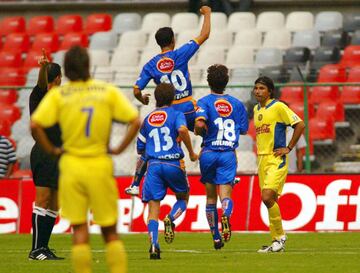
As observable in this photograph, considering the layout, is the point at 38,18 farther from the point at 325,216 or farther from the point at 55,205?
the point at 55,205

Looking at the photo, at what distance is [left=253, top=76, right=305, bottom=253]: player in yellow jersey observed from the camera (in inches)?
603

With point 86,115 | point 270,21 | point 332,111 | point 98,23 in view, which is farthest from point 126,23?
point 86,115

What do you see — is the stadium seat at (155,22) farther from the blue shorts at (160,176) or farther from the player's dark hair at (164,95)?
the player's dark hair at (164,95)

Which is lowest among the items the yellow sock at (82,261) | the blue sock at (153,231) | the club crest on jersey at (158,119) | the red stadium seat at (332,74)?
the yellow sock at (82,261)

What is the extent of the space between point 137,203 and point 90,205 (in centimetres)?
1087

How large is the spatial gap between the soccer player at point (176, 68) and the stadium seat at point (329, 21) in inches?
468

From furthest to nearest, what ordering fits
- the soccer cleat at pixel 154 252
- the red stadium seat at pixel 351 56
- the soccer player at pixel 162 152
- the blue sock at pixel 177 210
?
1. the red stadium seat at pixel 351 56
2. the blue sock at pixel 177 210
3. the soccer cleat at pixel 154 252
4. the soccer player at pixel 162 152

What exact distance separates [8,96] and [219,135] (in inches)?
429

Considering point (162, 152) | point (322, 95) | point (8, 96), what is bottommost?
point (162, 152)

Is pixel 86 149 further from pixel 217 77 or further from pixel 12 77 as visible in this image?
pixel 12 77

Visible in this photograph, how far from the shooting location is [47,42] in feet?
98.8

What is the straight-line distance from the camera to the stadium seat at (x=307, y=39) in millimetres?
26655

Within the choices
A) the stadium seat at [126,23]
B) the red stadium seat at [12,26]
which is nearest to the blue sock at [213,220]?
the stadium seat at [126,23]

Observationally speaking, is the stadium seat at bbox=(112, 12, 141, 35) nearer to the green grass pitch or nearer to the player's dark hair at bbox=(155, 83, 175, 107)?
the green grass pitch
